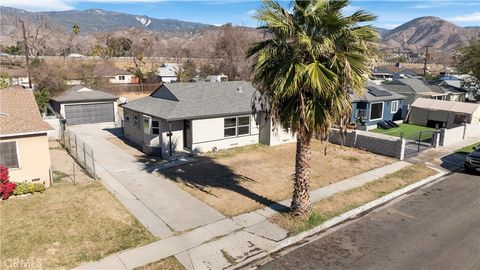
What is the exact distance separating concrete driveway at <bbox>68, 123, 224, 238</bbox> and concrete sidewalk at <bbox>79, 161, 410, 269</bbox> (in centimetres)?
67

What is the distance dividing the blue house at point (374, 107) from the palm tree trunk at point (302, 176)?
19873 mm

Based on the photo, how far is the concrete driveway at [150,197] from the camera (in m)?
12.2

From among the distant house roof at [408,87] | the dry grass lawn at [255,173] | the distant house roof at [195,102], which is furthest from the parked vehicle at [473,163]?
the distant house roof at [408,87]

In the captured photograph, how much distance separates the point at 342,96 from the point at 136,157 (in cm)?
1439

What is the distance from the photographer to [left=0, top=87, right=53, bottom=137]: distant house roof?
14.6 m

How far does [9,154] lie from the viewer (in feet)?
48.1

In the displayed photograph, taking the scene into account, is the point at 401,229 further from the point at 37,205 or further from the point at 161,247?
the point at 37,205

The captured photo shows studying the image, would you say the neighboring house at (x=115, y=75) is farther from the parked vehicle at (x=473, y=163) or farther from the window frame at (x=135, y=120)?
the parked vehicle at (x=473, y=163)

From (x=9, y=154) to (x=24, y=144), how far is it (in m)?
0.71

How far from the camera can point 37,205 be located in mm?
13336

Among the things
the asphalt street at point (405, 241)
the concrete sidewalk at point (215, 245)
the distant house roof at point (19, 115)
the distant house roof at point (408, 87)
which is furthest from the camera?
the distant house roof at point (408, 87)

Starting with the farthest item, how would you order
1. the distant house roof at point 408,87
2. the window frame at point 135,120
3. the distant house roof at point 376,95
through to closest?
the distant house roof at point 408,87 < the distant house roof at point 376,95 < the window frame at point 135,120

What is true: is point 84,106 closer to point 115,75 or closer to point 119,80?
point 115,75

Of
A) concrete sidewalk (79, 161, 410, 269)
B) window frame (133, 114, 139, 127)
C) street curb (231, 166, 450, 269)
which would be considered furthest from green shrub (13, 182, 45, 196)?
street curb (231, 166, 450, 269)
